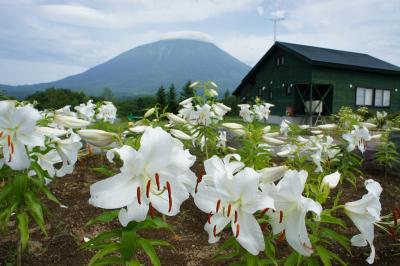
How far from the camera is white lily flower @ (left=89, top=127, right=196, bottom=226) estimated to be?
3.57ft

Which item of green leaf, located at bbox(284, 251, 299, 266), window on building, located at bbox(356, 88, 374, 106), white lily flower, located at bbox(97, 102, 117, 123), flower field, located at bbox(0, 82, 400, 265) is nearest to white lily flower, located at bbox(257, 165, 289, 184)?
flower field, located at bbox(0, 82, 400, 265)

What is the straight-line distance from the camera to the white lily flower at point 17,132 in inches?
60.0

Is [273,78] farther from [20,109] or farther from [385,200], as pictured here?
[20,109]

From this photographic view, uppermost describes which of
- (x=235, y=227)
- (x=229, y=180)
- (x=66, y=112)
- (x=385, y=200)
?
(x=66, y=112)

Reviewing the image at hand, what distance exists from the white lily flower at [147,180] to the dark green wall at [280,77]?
16077 millimetres

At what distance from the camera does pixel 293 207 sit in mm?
1165

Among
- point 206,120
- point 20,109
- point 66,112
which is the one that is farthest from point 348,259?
point 20,109

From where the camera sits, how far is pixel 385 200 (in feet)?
14.1

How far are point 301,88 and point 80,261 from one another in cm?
1637

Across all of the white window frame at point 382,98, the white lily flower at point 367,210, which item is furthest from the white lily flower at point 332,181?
the white window frame at point 382,98

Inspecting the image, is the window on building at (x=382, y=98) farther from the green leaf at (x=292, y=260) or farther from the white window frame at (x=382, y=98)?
the green leaf at (x=292, y=260)

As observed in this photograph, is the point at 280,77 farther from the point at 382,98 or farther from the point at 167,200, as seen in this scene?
the point at 167,200

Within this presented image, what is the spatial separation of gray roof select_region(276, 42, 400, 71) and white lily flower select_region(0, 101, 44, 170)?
15.4 metres

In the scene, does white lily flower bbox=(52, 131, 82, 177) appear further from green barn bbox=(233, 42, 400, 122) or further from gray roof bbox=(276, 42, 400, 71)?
gray roof bbox=(276, 42, 400, 71)
